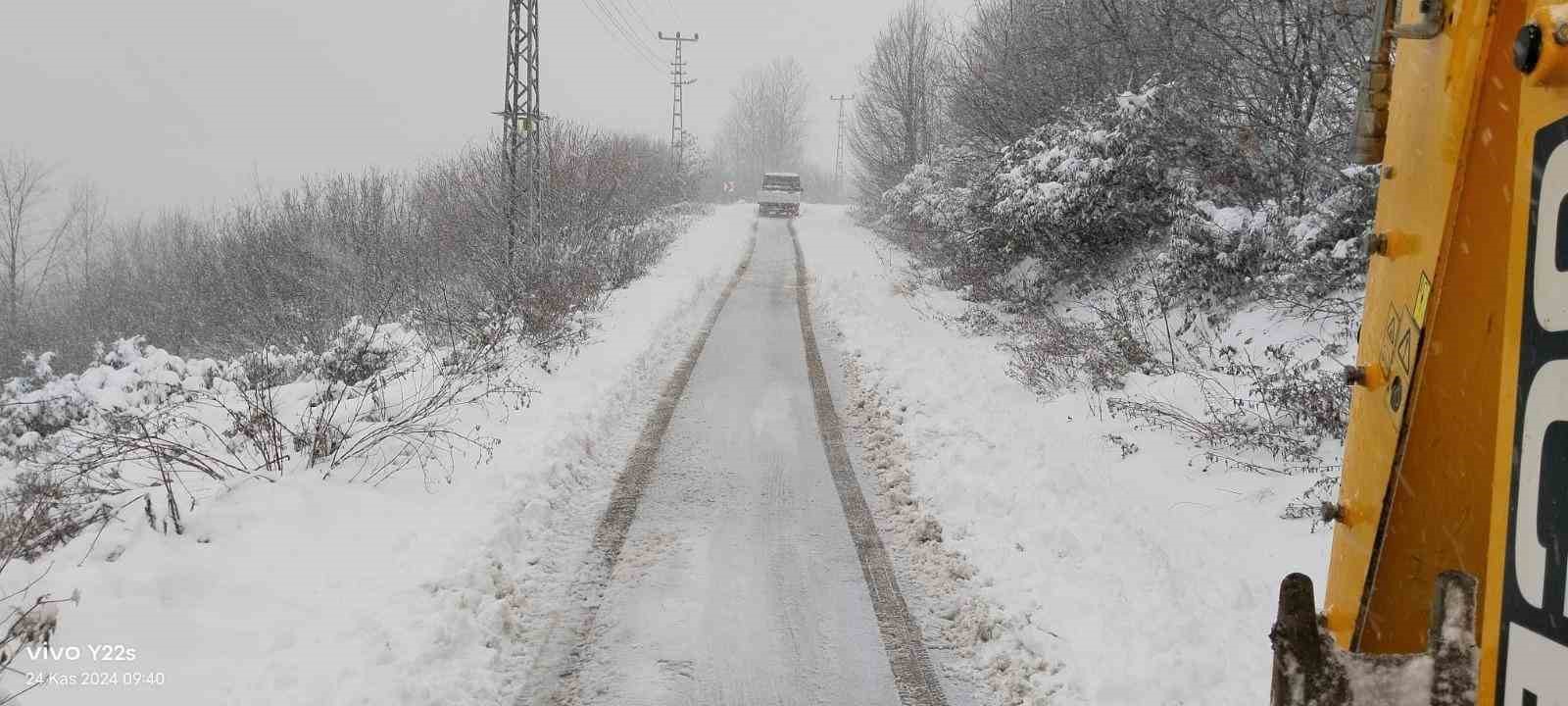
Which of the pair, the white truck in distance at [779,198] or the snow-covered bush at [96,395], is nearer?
the snow-covered bush at [96,395]

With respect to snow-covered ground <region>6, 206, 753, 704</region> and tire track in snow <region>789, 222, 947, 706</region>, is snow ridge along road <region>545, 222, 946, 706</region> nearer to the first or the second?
tire track in snow <region>789, 222, 947, 706</region>

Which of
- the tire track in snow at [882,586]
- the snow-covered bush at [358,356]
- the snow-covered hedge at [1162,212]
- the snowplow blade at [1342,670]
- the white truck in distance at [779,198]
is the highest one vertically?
the white truck in distance at [779,198]

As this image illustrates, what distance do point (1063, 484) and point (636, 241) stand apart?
16.8m

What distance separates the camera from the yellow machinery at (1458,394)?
1.53m

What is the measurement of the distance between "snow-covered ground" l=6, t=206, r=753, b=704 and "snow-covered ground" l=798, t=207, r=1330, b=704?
2473 millimetres

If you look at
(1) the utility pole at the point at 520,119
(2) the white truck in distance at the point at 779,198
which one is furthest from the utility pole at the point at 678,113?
(1) the utility pole at the point at 520,119

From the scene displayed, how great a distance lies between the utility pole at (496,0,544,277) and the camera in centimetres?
1587

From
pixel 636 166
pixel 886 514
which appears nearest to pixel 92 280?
pixel 636 166

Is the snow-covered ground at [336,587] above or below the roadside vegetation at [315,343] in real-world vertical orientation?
below

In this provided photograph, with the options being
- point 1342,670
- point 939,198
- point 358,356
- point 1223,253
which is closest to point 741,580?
point 1342,670

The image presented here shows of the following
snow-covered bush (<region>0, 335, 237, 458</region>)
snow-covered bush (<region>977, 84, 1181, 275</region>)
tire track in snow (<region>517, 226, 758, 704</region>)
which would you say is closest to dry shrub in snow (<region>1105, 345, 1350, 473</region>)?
tire track in snow (<region>517, 226, 758, 704</region>)

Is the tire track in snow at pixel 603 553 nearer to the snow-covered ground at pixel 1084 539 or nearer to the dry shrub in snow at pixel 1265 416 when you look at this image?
the snow-covered ground at pixel 1084 539

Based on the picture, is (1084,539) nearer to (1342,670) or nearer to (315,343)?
(1342,670)

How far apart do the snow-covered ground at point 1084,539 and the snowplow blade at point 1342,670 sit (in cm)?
252
